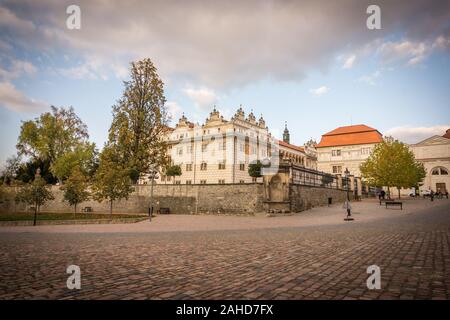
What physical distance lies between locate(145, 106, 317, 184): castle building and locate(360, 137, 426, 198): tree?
15798 mm

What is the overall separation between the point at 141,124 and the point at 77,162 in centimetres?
2324

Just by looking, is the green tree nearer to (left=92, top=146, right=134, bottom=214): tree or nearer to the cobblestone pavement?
(left=92, top=146, right=134, bottom=214): tree

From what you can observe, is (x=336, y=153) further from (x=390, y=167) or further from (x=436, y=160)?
(x=390, y=167)

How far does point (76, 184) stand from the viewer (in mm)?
27812

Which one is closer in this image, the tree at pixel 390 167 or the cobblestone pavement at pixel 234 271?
the cobblestone pavement at pixel 234 271

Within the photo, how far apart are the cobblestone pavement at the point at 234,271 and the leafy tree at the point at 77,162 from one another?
3894 cm

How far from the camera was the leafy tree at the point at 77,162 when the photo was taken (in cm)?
4662

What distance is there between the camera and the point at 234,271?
5.59 meters

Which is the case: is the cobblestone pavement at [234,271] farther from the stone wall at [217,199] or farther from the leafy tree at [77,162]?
the leafy tree at [77,162]

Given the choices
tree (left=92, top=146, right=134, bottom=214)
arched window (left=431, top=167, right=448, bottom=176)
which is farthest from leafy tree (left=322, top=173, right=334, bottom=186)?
arched window (left=431, top=167, right=448, bottom=176)

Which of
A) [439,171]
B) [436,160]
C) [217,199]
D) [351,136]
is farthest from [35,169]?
[439,171]

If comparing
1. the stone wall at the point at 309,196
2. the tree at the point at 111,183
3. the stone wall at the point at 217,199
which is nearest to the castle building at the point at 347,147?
the stone wall at the point at 217,199

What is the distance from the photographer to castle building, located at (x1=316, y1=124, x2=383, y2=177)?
68.2 m
